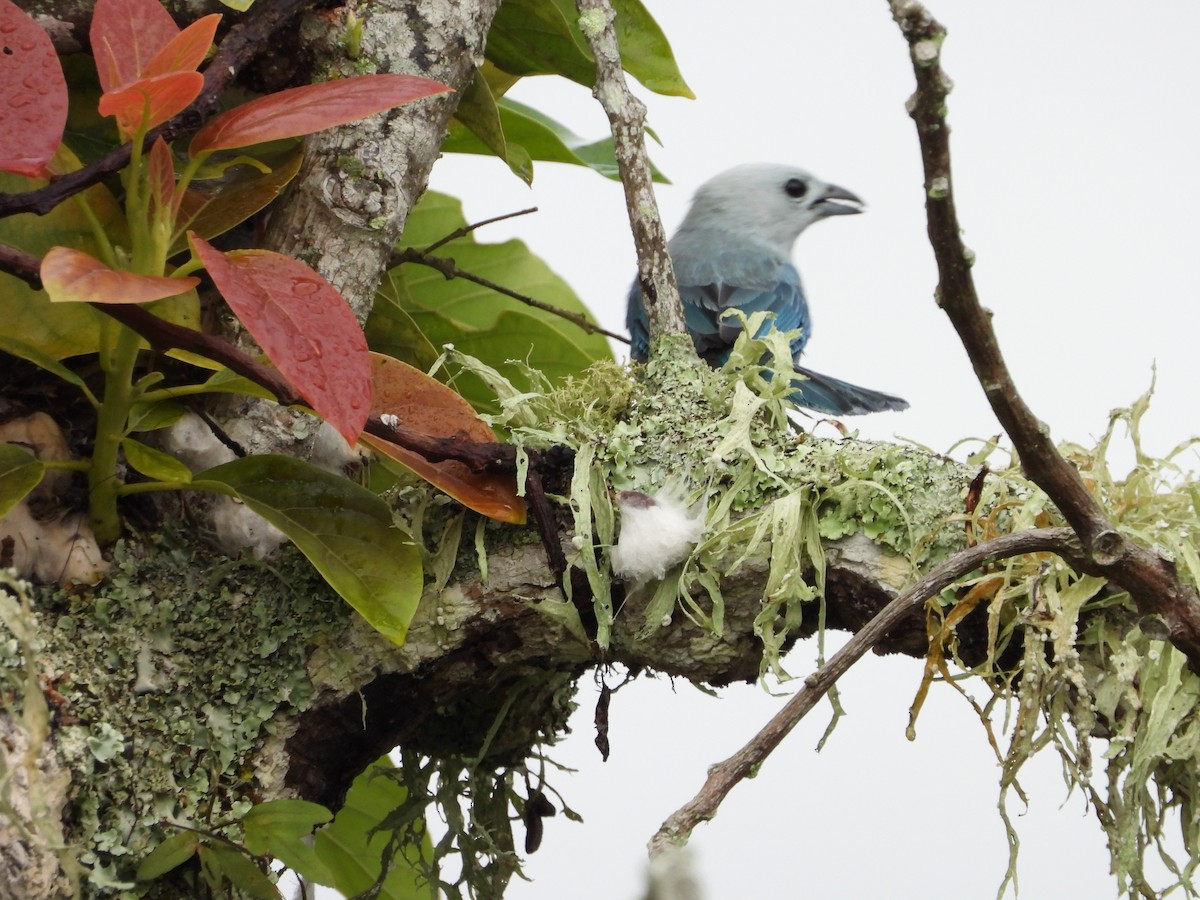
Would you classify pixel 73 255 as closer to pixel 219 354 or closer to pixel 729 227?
pixel 219 354

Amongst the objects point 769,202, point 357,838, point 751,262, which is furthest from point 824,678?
point 769,202

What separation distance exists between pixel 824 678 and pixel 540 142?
946 millimetres

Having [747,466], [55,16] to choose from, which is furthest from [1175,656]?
[55,16]

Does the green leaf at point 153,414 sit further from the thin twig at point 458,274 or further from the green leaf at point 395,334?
the thin twig at point 458,274

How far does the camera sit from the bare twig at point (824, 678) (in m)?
0.54

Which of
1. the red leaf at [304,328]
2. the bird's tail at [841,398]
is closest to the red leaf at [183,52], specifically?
the red leaf at [304,328]

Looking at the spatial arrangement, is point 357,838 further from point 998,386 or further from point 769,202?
point 769,202

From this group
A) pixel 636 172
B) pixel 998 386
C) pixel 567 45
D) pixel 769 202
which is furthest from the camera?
pixel 769 202

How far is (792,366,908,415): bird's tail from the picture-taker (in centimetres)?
145

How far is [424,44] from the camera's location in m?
1.00

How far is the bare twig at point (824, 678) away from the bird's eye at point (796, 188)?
4.95 feet

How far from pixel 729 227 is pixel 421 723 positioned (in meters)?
1.23

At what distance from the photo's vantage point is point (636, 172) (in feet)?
3.39

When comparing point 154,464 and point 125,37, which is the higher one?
point 125,37
